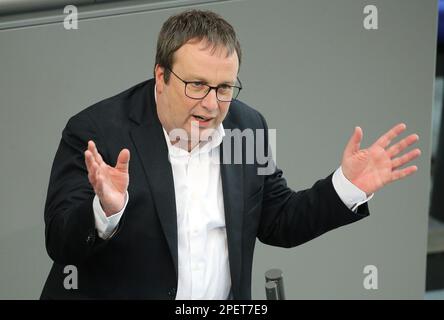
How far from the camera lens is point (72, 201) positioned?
1781 mm

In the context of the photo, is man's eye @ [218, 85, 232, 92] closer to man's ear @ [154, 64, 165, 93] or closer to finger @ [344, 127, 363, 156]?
man's ear @ [154, 64, 165, 93]

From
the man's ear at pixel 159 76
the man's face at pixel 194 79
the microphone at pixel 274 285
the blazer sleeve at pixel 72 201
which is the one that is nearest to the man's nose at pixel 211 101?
the man's face at pixel 194 79

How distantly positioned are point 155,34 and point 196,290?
65 cm

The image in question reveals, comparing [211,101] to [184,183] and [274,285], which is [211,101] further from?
[274,285]

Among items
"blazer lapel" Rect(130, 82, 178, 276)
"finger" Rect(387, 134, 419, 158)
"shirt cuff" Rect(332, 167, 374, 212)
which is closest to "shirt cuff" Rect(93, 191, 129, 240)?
"blazer lapel" Rect(130, 82, 178, 276)

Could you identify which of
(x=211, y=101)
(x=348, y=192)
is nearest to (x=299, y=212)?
(x=348, y=192)

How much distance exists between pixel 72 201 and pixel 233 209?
39 centimetres

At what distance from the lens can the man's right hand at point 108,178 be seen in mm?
1617

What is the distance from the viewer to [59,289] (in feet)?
6.42

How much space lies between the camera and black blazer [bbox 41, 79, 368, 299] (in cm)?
185

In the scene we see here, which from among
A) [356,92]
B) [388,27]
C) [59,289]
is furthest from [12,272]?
[388,27]

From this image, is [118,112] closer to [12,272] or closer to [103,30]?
[103,30]

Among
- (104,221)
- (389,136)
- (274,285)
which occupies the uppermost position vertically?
(389,136)

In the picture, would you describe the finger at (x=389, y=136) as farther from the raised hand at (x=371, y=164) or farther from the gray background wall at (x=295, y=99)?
the gray background wall at (x=295, y=99)
